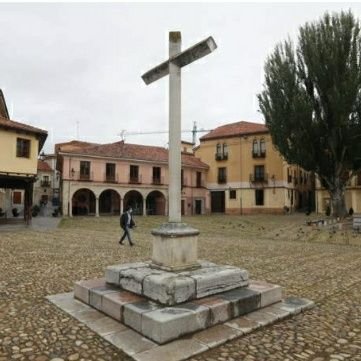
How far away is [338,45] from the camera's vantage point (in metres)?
23.6

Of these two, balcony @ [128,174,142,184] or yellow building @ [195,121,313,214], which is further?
yellow building @ [195,121,313,214]

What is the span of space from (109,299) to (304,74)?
24.1 metres

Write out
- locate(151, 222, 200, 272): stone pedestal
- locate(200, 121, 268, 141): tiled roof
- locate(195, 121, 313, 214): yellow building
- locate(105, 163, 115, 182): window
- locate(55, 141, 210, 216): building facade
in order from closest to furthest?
locate(151, 222, 200, 272): stone pedestal < locate(55, 141, 210, 216): building facade < locate(105, 163, 115, 182): window < locate(195, 121, 313, 214): yellow building < locate(200, 121, 268, 141): tiled roof

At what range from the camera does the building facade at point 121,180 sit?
3403 cm

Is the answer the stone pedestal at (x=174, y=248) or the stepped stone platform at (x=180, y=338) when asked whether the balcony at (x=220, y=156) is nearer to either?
the stepped stone platform at (x=180, y=338)

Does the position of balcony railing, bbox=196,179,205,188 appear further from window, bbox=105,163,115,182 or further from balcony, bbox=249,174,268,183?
window, bbox=105,163,115,182

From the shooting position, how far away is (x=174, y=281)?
14.1 ft

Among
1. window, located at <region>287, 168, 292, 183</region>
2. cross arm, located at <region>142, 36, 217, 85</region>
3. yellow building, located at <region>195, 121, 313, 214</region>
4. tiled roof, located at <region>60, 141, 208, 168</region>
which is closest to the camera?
cross arm, located at <region>142, 36, 217, 85</region>

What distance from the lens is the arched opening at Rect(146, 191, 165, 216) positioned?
40031 mm

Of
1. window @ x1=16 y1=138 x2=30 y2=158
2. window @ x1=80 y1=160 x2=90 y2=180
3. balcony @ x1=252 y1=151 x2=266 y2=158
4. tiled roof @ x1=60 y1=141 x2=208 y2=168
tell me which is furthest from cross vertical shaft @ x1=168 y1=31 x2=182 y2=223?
balcony @ x1=252 y1=151 x2=266 y2=158

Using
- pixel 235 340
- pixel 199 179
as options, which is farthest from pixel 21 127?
pixel 199 179

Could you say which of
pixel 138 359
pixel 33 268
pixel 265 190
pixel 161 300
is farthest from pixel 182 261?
pixel 265 190

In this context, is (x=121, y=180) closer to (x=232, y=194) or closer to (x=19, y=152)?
(x=232, y=194)

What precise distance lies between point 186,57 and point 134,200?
36071mm
